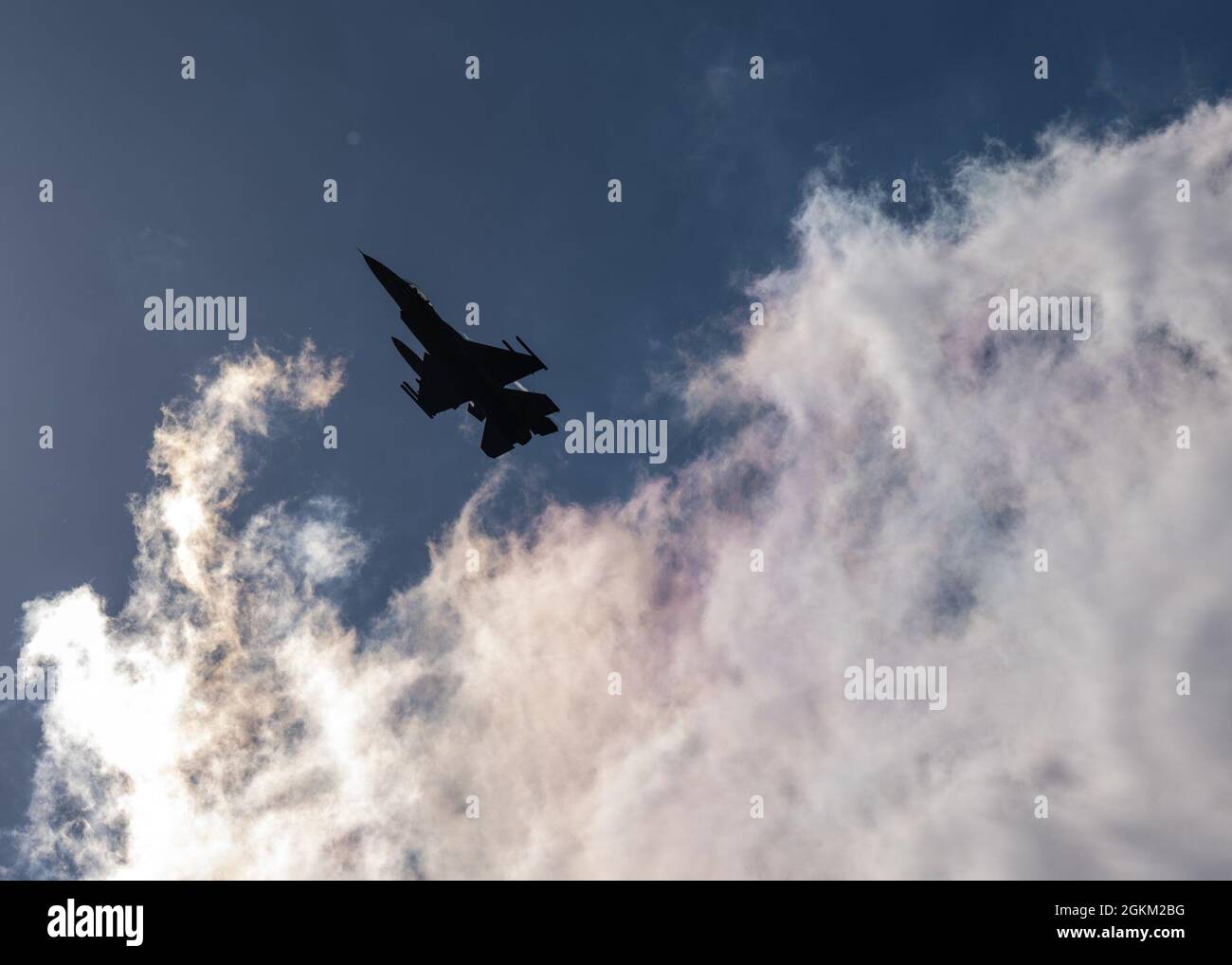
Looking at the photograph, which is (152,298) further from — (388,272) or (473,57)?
(473,57)

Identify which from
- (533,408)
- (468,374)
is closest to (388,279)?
(468,374)

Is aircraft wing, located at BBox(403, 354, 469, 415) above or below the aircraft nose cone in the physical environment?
below

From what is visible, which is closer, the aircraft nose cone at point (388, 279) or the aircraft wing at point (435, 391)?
the aircraft nose cone at point (388, 279)

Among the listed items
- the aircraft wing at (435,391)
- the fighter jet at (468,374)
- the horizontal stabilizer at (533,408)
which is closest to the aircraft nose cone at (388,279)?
the fighter jet at (468,374)

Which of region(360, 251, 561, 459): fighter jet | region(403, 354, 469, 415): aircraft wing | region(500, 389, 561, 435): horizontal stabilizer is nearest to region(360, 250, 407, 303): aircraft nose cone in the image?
region(360, 251, 561, 459): fighter jet

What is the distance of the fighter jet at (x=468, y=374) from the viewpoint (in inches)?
1831

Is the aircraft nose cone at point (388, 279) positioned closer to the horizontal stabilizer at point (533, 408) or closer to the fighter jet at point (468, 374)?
the fighter jet at point (468, 374)

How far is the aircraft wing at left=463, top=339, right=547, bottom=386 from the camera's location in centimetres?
4941

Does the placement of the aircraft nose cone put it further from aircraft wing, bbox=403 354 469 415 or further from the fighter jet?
aircraft wing, bbox=403 354 469 415

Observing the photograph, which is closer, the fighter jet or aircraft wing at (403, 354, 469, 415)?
the fighter jet

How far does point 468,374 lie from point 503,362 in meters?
2.46
